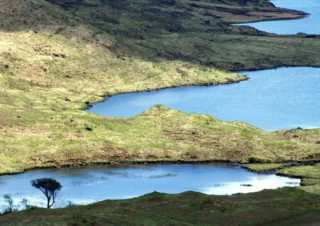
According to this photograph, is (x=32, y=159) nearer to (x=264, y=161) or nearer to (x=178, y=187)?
(x=178, y=187)

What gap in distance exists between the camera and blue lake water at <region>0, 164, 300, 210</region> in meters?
160

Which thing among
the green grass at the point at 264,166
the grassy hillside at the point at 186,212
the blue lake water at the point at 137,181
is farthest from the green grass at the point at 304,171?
the grassy hillside at the point at 186,212

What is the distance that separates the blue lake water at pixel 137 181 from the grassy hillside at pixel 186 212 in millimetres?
49433

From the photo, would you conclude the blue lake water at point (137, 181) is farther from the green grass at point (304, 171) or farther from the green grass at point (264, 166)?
the green grass at point (304, 171)

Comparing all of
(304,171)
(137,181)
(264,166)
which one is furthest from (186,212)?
(264,166)

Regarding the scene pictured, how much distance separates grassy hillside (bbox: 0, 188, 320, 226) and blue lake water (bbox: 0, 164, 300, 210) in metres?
49.4

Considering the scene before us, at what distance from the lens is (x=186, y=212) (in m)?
95.4

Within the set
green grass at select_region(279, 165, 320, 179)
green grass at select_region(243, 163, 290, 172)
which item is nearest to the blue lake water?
green grass at select_region(243, 163, 290, 172)

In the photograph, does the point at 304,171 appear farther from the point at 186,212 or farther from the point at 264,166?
the point at 186,212

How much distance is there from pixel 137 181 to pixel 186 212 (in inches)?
3066

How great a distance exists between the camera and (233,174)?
182750 millimetres

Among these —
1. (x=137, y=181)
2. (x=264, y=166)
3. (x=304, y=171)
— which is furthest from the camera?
(x=264, y=166)

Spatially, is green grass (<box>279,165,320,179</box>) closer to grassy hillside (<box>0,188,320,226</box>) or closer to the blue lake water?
the blue lake water

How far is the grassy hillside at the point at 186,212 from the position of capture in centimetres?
8225
